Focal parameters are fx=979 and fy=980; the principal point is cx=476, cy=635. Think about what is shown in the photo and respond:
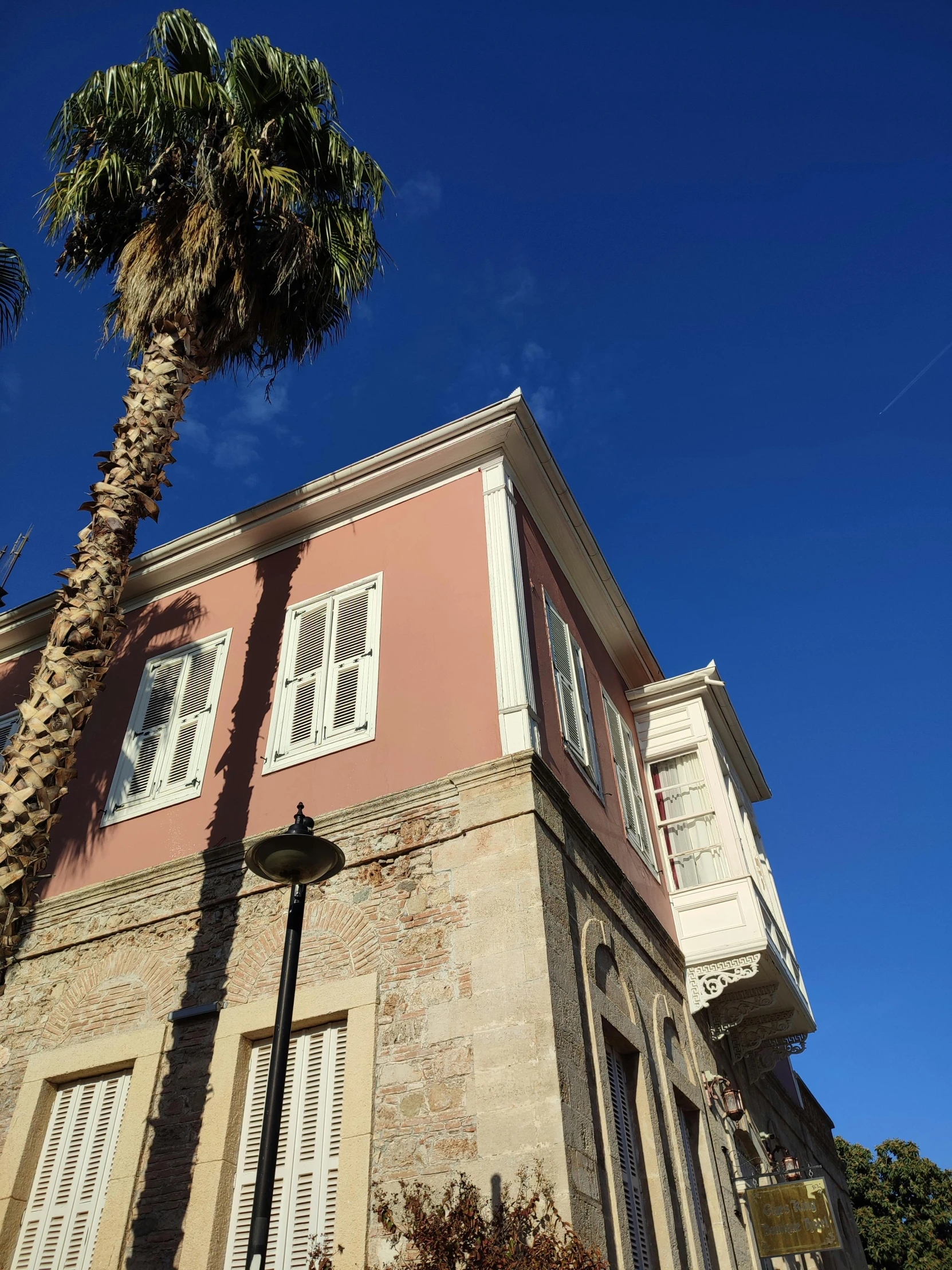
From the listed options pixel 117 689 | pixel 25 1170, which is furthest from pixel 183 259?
pixel 25 1170

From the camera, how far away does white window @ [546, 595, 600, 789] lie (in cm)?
1045

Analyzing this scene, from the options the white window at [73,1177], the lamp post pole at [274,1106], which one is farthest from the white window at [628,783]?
the lamp post pole at [274,1106]

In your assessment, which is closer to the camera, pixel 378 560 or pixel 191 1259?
pixel 191 1259

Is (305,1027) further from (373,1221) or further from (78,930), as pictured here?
(78,930)

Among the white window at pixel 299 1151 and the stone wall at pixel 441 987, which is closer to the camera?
the stone wall at pixel 441 987

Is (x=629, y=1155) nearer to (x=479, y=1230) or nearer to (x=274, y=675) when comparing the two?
(x=479, y=1230)

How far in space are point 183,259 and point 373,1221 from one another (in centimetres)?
911

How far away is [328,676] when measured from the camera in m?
10.4

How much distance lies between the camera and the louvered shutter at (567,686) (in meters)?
10.4

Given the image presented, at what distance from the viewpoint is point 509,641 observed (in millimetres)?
9508

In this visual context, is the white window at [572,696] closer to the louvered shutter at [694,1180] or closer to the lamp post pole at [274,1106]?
the louvered shutter at [694,1180]

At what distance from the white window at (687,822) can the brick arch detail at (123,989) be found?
21.7ft

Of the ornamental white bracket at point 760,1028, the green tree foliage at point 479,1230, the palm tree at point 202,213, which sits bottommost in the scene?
the green tree foliage at point 479,1230

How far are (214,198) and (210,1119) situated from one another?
8976 mm
